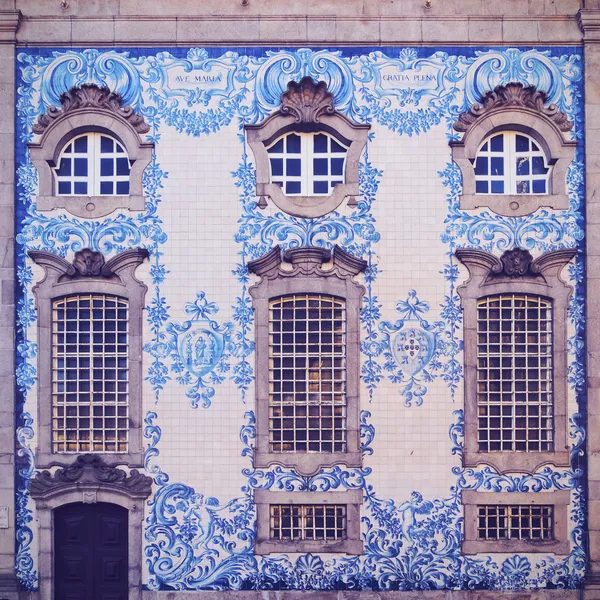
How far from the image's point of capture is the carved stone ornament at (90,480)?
45.1ft

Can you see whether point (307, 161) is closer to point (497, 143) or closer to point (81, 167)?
point (497, 143)

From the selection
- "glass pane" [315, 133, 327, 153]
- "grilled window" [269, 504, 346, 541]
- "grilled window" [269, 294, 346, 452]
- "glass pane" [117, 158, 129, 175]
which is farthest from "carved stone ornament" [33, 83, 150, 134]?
"grilled window" [269, 504, 346, 541]

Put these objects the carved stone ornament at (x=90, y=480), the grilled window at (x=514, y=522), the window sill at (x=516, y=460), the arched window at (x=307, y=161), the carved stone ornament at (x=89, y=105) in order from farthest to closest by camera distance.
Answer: the arched window at (x=307, y=161) → the carved stone ornament at (x=89, y=105) → the grilled window at (x=514, y=522) → the window sill at (x=516, y=460) → the carved stone ornament at (x=90, y=480)

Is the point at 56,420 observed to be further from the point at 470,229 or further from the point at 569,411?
the point at 569,411

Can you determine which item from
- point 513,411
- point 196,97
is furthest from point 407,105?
point 513,411

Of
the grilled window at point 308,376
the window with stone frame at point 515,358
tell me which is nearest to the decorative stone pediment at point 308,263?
the grilled window at point 308,376

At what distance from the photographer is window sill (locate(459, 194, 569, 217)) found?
46.0 feet

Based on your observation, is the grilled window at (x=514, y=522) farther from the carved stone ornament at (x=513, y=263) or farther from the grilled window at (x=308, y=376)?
the carved stone ornament at (x=513, y=263)

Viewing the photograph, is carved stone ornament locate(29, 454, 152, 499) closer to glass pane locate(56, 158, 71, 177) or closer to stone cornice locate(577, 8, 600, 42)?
glass pane locate(56, 158, 71, 177)

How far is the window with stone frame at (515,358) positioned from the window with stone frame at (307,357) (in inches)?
73.8

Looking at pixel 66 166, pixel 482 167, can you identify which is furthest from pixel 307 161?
pixel 66 166

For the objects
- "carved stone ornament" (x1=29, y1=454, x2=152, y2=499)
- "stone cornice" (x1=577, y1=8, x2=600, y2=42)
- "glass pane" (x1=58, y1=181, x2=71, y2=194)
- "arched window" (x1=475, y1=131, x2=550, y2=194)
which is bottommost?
"carved stone ornament" (x1=29, y1=454, x2=152, y2=499)

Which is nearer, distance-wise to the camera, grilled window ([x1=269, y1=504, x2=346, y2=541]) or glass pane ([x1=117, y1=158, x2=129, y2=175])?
grilled window ([x1=269, y1=504, x2=346, y2=541])

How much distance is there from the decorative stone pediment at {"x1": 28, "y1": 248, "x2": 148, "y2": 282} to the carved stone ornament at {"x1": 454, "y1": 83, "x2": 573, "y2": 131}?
562 cm
